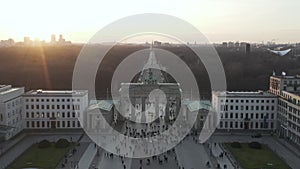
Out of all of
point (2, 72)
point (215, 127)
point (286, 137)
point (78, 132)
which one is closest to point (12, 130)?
point (78, 132)

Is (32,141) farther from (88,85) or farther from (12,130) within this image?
(88,85)

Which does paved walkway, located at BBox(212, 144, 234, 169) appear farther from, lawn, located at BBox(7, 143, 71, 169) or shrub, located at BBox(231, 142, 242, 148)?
lawn, located at BBox(7, 143, 71, 169)

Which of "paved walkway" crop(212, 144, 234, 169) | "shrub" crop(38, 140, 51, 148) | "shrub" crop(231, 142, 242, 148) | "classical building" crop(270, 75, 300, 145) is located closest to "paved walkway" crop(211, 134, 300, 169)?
"classical building" crop(270, 75, 300, 145)

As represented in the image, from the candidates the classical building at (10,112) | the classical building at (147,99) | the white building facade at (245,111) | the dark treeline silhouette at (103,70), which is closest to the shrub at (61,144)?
the classical building at (10,112)

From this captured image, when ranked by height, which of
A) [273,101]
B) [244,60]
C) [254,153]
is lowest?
[254,153]

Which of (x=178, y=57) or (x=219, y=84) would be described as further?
(x=178, y=57)

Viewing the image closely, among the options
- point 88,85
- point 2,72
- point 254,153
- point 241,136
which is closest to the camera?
point 254,153

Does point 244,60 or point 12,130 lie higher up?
point 244,60
